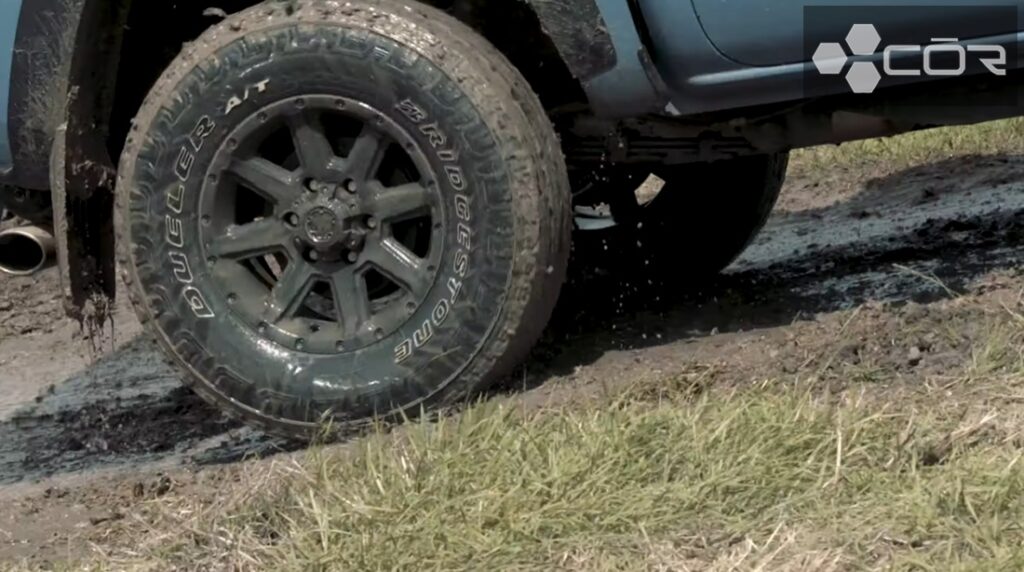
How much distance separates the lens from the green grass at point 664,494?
2.65 metres

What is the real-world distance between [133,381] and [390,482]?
96.4 inches

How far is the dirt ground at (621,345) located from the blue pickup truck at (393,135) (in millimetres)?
285

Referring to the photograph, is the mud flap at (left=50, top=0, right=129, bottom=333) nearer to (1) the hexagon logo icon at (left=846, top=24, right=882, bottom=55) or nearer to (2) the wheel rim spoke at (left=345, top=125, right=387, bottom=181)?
(2) the wheel rim spoke at (left=345, top=125, right=387, bottom=181)

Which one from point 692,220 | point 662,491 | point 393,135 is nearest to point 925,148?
point 692,220

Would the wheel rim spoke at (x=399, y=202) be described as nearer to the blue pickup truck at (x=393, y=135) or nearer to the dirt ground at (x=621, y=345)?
the blue pickup truck at (x=393, y=135)

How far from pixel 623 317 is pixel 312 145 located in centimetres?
131

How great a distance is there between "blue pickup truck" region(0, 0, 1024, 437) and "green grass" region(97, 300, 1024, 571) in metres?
0.45

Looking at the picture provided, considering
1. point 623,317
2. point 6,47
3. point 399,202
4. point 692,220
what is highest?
point 6,47

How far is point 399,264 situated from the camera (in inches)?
148

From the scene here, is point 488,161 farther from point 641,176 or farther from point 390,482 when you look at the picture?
point 641,176

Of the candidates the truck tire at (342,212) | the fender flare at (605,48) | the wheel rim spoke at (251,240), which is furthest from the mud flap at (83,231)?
the fender flare at (605,48)

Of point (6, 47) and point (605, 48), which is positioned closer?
point (605, 48)

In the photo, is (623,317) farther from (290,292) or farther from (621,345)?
(290,292)

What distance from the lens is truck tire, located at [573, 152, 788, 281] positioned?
16.9 feet
